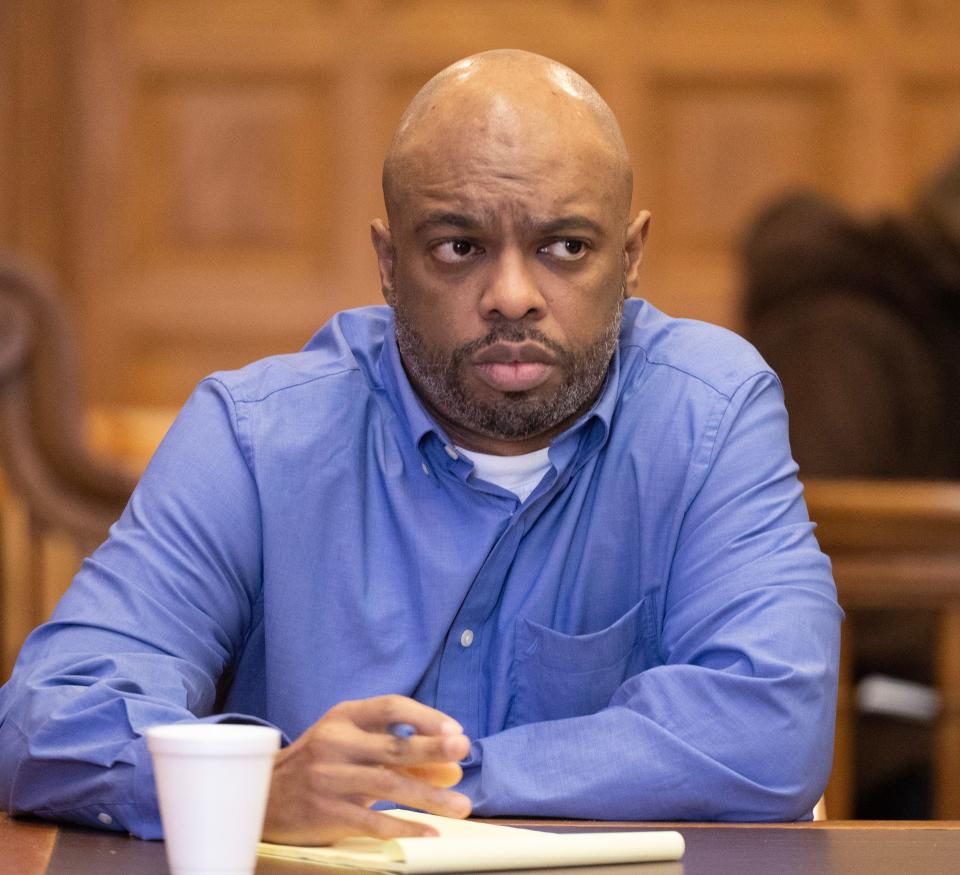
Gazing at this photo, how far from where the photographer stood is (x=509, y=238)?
1535 millimetres

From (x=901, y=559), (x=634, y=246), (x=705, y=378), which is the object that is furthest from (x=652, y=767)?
(x=901, y=559)

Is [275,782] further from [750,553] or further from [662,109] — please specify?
[662,109]

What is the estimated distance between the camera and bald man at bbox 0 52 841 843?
4.84ft

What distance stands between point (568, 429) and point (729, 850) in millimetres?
565

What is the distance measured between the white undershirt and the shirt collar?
0.04 m

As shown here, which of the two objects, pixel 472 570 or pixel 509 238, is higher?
pixel 509 238

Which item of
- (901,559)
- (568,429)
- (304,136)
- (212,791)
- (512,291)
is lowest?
(901,559)

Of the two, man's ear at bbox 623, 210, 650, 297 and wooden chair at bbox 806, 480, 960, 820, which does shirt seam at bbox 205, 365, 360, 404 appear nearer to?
man's ear at bbox 623, 210, 650, 297

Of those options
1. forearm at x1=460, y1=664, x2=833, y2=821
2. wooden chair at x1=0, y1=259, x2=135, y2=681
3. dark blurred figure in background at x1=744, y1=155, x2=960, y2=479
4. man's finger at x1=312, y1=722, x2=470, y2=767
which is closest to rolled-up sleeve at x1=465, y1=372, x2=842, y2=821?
forearm at x1=460, y1=664, x2=833, y2=821

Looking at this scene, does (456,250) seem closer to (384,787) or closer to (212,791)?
(384,787)

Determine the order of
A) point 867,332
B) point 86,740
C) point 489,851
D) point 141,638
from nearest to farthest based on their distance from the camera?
point 489,851 → point 86,740 → point 141,638 → point 867,332

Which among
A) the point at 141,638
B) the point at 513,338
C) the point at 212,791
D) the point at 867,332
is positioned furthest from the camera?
the point at 867,332

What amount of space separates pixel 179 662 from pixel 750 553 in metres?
0.53

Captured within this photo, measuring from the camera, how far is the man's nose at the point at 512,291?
4.92ft
